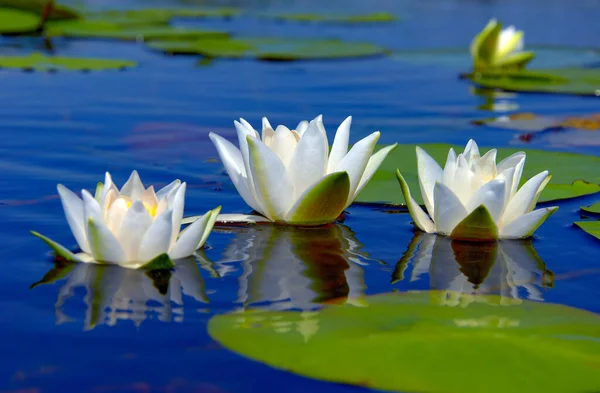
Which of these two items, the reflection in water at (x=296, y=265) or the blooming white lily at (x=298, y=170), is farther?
the blooming white lily at (x=298, y=170)

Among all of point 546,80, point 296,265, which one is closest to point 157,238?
point 296,265

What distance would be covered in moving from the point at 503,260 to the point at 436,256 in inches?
9.8

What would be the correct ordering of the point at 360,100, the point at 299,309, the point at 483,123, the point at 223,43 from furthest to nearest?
the point at 223,43 → the point at 360,100 → the point at 483,123 → the point at 299,309

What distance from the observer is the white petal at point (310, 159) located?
3.32 m

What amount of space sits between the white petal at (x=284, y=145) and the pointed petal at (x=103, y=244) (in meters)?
0.84

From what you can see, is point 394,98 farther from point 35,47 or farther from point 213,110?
point 35,47

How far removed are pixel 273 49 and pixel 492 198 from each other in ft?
24.8

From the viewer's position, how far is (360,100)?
7.25 meters

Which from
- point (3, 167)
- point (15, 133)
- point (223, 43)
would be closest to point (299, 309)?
point (3, 167)

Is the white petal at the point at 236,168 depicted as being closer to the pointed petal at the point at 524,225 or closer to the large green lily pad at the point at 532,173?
the large green lily pad at the point at 532,173

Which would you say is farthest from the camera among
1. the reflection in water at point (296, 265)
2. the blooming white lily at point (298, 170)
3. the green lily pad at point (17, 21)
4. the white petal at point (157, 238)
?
the green lily pad at point (17, 21)

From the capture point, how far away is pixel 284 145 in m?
3.41

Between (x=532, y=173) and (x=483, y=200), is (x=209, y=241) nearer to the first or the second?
(x=483, y=200)

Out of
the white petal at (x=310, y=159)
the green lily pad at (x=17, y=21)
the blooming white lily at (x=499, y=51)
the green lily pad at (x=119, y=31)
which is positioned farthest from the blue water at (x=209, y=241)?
the green lily pad at (x=17, y=21)
